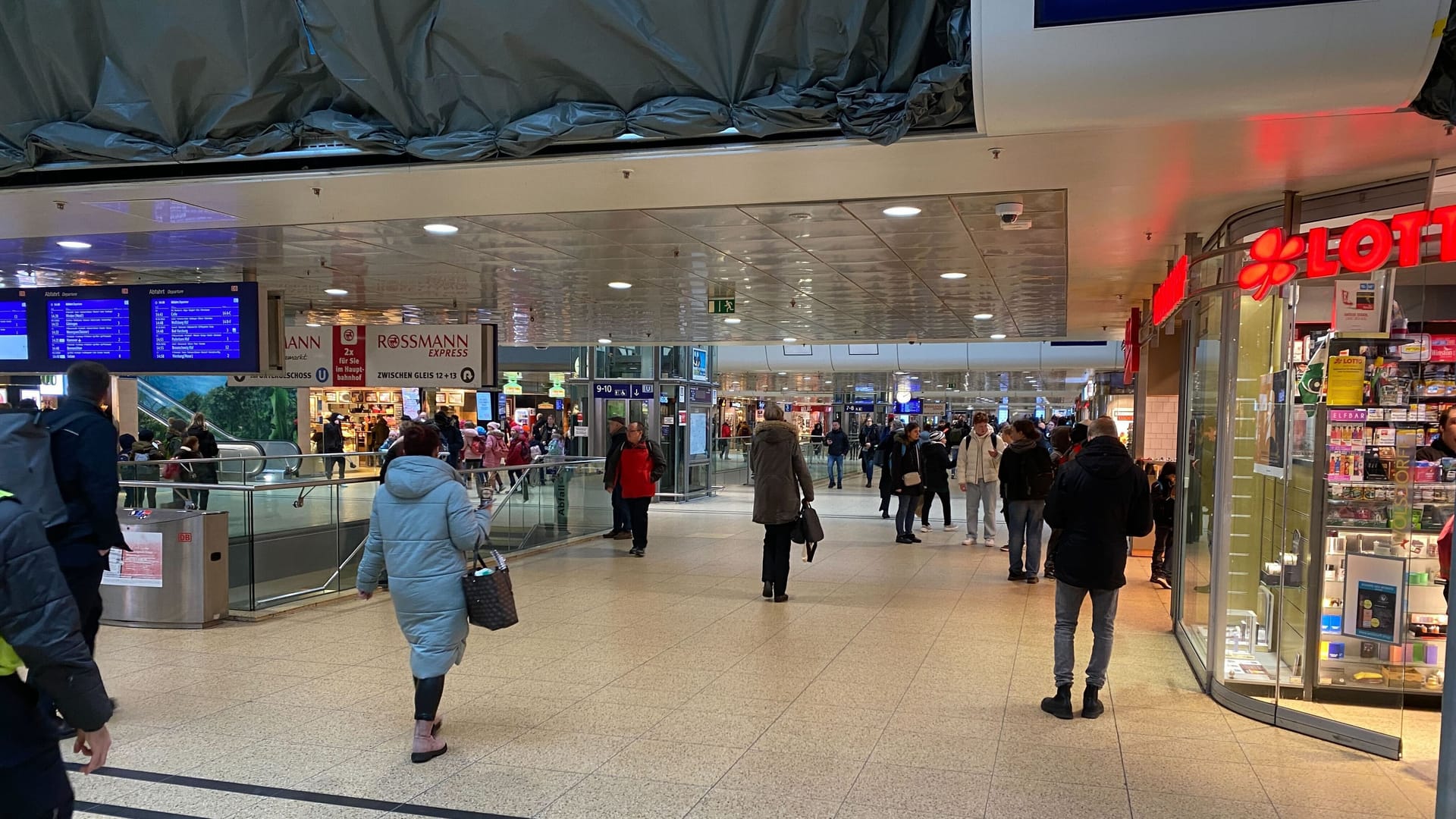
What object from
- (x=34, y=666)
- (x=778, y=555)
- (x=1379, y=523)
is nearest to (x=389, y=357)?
(x=778, y=555)

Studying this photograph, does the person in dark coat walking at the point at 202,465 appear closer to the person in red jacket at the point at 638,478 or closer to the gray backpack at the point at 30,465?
the gray backpack at the point at 30,465

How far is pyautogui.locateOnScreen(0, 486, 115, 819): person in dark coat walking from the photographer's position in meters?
2.08

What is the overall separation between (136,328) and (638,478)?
5.39m

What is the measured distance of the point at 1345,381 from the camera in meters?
5.07

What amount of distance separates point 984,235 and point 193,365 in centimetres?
684

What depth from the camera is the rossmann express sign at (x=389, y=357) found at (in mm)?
10289

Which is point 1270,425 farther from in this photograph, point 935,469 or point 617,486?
point 617,486

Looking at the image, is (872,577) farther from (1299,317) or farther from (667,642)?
(1299,317)

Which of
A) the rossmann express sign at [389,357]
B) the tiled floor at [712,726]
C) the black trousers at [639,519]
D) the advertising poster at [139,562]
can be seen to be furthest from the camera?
the black trousers at [639,519]

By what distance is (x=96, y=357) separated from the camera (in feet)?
26.8

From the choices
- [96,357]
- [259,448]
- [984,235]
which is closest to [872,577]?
[984,235]

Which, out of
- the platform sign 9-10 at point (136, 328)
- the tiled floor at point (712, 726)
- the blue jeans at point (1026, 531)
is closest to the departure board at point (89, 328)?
the platform sign 9-10 at point (136, 328)

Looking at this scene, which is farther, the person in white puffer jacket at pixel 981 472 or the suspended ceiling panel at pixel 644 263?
the person in white puffer jacket at pixel 981 472

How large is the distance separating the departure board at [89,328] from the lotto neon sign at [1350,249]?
8618 millimetres
